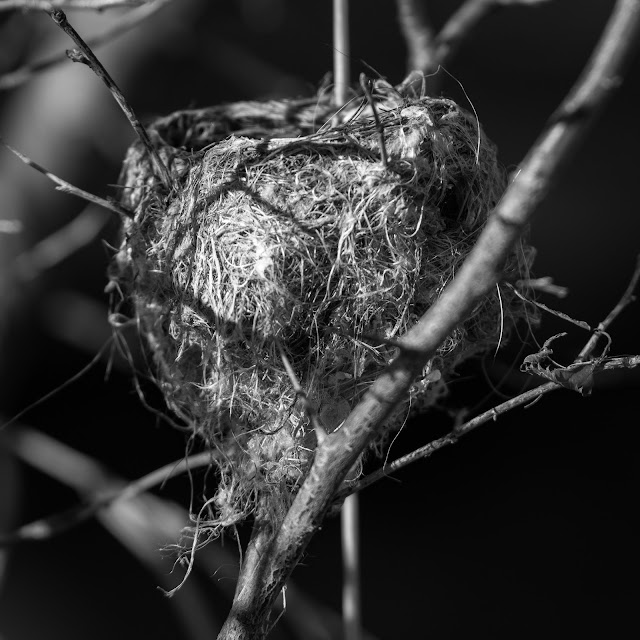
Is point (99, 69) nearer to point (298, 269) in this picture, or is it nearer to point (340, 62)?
point (298, 269)

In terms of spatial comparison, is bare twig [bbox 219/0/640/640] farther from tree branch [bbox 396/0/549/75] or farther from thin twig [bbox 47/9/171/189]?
tree branch [bbox 396/0/549/75]

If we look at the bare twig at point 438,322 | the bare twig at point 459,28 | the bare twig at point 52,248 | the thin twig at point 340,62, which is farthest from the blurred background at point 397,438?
the bare twig at point 438,322

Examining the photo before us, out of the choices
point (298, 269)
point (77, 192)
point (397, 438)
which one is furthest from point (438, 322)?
point (397, 438)

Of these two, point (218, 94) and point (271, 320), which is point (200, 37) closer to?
point (218, 94)

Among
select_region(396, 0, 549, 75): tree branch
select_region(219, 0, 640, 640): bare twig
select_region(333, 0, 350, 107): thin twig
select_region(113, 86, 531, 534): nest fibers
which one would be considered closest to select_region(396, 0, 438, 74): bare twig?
select_region(396, 0, 549, 75): tree branch

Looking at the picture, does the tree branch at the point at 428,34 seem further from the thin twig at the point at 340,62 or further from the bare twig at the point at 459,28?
the thin twig at the point at 340,62

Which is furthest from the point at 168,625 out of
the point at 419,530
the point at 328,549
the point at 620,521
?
the point at 620,521
